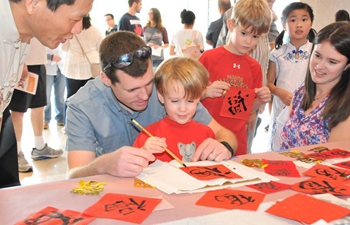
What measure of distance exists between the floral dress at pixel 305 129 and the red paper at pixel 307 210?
78 cm

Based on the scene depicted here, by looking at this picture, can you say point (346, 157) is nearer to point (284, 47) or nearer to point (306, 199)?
point (306, 199)

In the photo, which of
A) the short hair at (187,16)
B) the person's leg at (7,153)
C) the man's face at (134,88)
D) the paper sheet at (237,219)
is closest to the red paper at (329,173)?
the paper sheet at (237,219)

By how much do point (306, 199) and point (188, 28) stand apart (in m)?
4.76

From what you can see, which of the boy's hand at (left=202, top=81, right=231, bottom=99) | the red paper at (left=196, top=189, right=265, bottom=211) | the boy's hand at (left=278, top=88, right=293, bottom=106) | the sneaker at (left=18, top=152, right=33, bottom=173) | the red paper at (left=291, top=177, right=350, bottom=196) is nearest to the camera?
the red paper at (left=196, top=189, right=265, bottom=211)

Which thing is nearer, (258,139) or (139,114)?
(139,114)

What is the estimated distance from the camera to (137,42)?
65.3 inches

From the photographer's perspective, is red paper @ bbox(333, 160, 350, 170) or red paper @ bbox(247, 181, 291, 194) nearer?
red paper @ bbox(247, 181, 291, 194)

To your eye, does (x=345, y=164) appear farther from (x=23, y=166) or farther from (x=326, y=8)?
(x=326, y=8)

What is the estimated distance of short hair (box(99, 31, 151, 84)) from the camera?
1.60 metres

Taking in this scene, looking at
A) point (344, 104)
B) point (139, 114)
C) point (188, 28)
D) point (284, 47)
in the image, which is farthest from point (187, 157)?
point (188, 28)

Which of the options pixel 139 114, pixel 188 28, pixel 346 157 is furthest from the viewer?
pixel 188 28

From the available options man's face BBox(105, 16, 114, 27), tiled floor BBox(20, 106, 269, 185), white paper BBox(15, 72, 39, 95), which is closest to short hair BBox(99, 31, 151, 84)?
white paper BBox(15, 72, 39, 95)

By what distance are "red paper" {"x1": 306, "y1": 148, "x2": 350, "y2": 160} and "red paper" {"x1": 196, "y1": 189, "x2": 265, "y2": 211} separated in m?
0.51

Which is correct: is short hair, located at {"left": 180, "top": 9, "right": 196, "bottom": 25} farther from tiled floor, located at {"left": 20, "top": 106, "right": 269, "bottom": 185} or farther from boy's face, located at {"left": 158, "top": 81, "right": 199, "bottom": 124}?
boy's face, located at {"left": 158, "top": 81, "right": 199, "bottom": 124}
